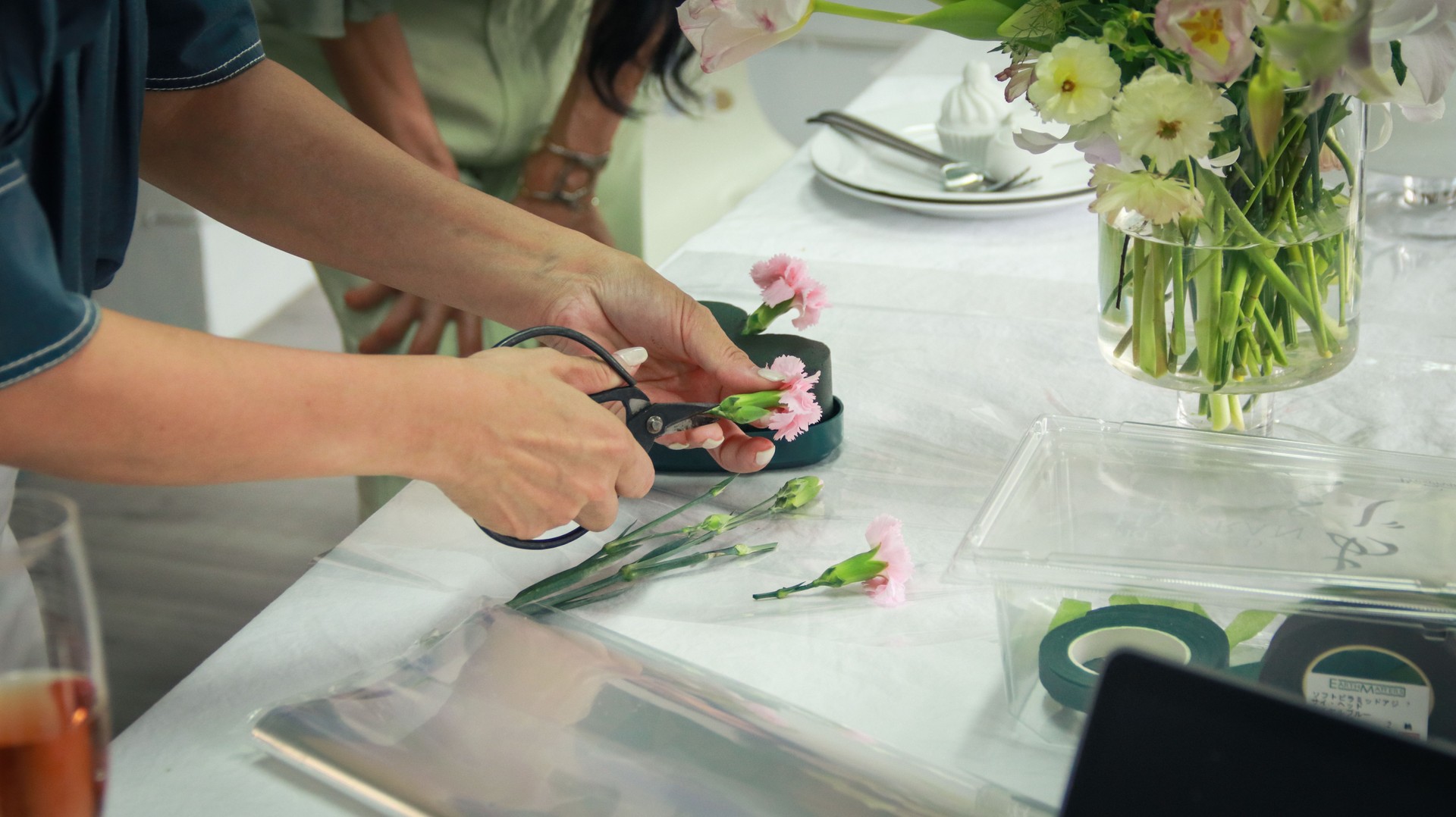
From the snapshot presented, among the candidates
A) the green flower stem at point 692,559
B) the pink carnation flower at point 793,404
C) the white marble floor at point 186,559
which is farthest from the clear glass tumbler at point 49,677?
the white marble floor at point 186,559

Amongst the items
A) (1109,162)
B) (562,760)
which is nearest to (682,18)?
(1109,162)

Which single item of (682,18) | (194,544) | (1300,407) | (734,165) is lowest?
(194,544)

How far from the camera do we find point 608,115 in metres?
1.65

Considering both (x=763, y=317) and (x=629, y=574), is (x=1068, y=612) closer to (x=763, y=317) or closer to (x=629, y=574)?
(x=629, y=574)

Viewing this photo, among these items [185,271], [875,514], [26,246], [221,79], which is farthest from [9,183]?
[185,271]

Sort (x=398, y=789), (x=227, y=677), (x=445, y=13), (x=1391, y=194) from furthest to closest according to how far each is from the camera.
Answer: (x=445, y=13), (x=1391, y=194), (x=227, y=677), (x=398, y=789)

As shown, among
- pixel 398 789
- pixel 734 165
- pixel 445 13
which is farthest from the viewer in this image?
pixel 734 165

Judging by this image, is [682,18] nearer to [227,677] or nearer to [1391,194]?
[227,677]

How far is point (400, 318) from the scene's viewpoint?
63.7 inches

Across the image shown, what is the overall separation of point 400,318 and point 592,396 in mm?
915

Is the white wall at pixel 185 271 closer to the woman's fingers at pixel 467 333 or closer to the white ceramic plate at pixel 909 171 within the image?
the woman's fingers at pixel 467 333

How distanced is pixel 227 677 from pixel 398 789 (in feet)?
0.58

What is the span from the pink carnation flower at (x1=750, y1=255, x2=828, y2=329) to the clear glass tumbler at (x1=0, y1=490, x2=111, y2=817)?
1.81 ft

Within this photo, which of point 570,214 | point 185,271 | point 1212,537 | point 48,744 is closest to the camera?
point 48,744
